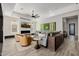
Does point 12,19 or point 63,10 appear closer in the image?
point 12,19

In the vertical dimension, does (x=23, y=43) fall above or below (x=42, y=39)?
below

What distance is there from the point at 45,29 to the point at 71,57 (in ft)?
4.82

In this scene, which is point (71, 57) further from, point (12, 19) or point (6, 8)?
point (6, 8)

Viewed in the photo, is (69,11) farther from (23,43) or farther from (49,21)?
(23,43)

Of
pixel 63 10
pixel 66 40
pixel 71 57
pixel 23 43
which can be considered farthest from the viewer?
pixel 66 40

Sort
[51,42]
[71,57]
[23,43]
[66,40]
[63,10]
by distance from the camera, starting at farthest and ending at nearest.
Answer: [66,40] → [23,43] → [63,10] → [51,42] → [71,57]

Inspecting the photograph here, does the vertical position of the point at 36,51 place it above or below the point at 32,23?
below

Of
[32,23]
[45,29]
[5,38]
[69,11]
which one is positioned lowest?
[5,38]

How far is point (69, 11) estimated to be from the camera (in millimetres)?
3578

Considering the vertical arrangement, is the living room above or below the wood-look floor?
above

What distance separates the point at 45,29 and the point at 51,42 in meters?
0.67

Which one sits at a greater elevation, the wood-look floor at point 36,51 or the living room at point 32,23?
the living room at point 32,23

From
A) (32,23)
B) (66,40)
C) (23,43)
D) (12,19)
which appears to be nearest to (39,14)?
(32,23)

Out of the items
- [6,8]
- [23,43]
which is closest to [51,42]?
[23,43]
